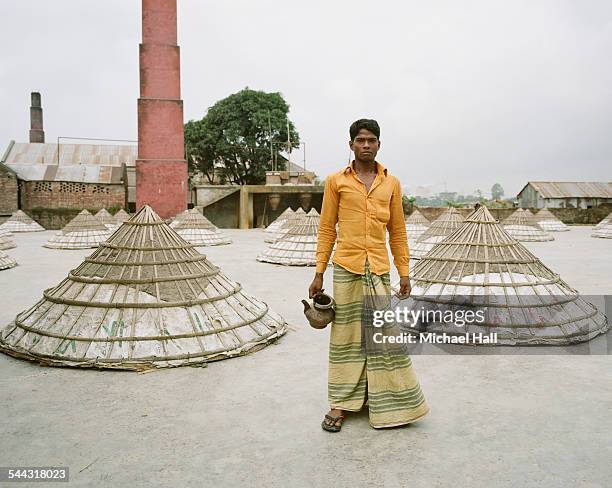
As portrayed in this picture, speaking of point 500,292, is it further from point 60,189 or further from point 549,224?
point 60,189

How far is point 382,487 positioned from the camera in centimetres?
251

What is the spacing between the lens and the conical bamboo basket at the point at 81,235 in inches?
593

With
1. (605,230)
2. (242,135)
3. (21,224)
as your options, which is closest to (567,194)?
(605,230)

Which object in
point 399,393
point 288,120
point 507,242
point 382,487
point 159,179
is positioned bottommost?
point 382,487

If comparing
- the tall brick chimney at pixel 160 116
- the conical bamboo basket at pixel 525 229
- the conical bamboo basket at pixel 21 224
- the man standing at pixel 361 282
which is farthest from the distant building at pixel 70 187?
the man standing at pixel 361 282

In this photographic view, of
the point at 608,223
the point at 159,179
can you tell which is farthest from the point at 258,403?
the point at 159,179

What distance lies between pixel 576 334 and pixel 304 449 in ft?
11.5

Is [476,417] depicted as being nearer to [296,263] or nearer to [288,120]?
[296,263]

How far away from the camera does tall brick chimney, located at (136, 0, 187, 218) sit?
2494cm

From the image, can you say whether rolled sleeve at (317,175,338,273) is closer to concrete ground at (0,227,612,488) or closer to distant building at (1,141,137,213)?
concrete ground at (0,227,612,488)

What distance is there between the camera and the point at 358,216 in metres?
3.18

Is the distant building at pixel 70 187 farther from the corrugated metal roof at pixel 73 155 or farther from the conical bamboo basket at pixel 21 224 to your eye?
the corrugated metal roof at pixel 73 155

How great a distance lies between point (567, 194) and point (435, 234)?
26246 mm

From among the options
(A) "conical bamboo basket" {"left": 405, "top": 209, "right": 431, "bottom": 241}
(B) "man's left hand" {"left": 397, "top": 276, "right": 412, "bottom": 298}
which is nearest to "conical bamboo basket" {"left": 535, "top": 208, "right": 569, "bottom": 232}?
(A) "conical bamboo basket" {"left": 405, "top": 209, "right": 431, "bottom": 241}
